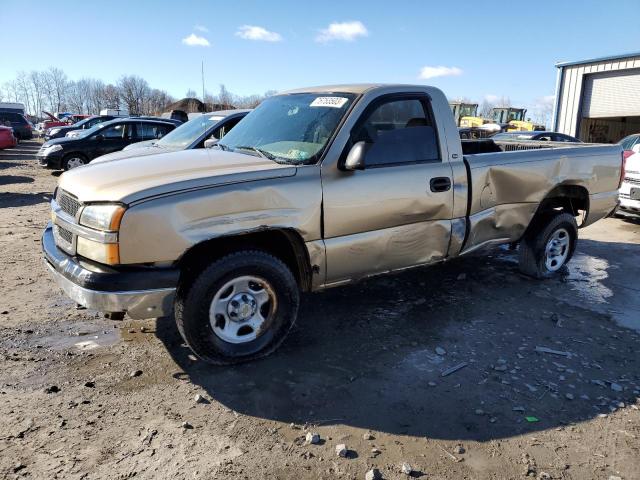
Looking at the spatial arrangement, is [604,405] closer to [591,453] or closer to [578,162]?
[591,453]

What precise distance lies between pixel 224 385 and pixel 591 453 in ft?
7.48

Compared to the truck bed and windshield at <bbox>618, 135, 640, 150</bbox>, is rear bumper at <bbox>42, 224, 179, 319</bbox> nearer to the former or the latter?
A: the truck bed

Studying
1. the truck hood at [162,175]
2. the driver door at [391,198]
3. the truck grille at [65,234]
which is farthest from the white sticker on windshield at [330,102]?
the truck grille at [65,234]

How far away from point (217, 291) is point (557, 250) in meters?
4.28

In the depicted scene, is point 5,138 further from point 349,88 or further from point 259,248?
point 259,248

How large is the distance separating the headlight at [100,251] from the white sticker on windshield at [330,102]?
2.05m

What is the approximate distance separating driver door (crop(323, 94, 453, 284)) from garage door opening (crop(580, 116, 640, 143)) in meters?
20.2

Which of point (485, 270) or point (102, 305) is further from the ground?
point (102, 305)

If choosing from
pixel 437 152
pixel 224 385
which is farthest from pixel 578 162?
pixel 224 385

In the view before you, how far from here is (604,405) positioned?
3262 mm

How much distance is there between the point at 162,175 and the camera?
337 cm

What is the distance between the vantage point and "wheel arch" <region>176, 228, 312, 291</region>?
3352 mm

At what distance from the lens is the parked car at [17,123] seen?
28.4m

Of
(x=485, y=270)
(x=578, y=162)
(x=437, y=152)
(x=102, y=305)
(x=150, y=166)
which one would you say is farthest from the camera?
(x=485, y=270)
